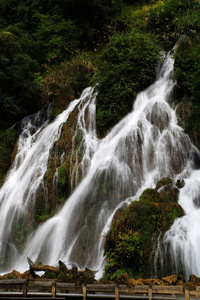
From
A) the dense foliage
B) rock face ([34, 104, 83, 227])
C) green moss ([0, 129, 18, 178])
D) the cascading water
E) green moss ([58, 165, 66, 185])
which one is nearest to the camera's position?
the dense foliage

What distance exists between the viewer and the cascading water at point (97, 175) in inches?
354

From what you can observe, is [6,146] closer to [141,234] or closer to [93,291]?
[141,234]

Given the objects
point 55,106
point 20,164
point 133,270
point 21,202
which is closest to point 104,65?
point 55,106

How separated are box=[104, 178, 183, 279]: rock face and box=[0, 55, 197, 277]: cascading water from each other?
29.5 inches

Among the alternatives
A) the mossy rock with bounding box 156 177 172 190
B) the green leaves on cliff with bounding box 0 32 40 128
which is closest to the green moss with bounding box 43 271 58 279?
the mossy rock with bounding box 156 177 172 190

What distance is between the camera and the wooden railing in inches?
196

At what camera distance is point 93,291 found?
542 cm

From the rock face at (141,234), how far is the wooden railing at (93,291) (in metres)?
1.60

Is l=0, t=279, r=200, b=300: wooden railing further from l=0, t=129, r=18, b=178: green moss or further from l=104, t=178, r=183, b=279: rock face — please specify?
l=0, t=129, r=18, b=178: green moss

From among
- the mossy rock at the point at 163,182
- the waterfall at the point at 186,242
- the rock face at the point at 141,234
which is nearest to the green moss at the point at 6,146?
the rock face at the point at 141,234

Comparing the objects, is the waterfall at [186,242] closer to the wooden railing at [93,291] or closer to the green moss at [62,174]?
the wooden railing at [93,291]

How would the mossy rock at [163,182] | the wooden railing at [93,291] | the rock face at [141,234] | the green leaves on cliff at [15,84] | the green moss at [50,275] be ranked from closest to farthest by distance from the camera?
1. the wooden railing at [93,291]
2. the rock face at [141,234]
3. the green moss at [50,275]
4. the mossy rock at [163,182]
5. the green leaves on cliff at [15,84]

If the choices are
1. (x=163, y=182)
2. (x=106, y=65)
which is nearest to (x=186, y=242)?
(x=163, y=182)

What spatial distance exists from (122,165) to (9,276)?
17.1 feet
